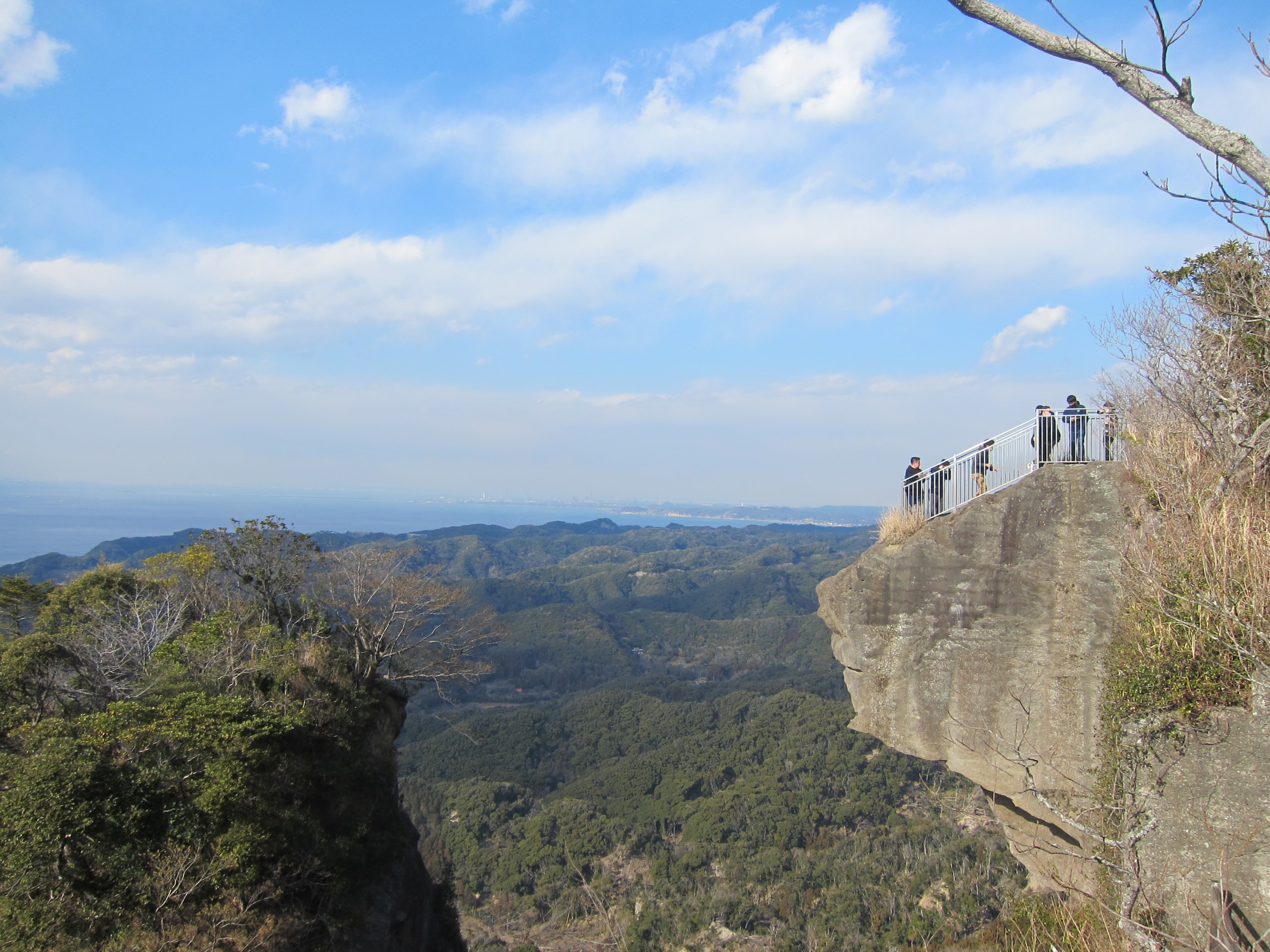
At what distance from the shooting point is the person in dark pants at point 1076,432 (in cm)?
1278

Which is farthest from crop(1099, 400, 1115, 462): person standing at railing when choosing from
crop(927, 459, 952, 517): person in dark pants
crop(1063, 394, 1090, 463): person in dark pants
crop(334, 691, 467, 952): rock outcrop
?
crop(334, 691, 467, 952): rock outcrop

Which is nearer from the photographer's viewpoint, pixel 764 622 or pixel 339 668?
pixel 339 668

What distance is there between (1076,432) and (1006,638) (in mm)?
3959

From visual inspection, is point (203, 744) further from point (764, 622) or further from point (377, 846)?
point (764, 622)

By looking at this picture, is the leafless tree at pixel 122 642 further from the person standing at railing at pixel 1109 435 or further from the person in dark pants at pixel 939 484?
the person standing at railing at pixel 1109 435

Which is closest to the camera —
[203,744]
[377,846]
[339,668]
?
[203,744]

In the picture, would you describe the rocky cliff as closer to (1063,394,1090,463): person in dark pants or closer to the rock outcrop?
(1063,394,1090,463): person in dark pants

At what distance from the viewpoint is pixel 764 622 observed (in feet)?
470

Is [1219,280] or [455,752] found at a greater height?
[1219,280]

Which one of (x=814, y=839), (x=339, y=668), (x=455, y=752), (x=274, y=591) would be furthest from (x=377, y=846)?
(x=455, y=752)

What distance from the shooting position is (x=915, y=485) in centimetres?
1495

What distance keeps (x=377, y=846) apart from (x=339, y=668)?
4.72 meters

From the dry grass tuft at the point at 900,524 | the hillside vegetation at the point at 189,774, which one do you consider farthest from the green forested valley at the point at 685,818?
the dry grass tuft at the point at 900,524

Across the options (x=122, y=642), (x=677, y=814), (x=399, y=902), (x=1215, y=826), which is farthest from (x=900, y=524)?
(x=677, y=814)
